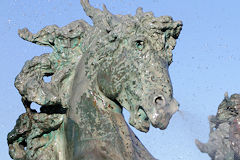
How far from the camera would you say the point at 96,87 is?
441cm

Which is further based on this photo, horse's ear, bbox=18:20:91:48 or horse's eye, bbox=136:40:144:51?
horse's ear, bbox=18:20:91:48

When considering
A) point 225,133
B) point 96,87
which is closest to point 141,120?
point 96,87

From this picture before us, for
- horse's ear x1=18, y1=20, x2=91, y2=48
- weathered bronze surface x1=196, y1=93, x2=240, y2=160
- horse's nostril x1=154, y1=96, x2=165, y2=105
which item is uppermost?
horse's ear x1=18, y1=20, x2=91, y2=48

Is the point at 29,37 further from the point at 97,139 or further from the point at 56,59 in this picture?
the point at 97,139

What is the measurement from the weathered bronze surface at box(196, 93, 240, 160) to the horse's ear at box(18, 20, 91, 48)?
143 inches

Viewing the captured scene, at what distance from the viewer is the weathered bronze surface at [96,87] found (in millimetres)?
4137

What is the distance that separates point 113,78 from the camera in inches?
167

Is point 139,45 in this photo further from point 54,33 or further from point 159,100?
point 54,33

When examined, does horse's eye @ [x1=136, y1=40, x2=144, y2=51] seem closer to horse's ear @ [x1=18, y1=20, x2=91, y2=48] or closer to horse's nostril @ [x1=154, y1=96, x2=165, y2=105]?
horse's nostril @ [x1=154, y1=96, x2=165, y2=105]

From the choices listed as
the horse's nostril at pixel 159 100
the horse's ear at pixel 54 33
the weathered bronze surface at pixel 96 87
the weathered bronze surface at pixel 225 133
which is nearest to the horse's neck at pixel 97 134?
the weathered bronze surface at pixel 96 87

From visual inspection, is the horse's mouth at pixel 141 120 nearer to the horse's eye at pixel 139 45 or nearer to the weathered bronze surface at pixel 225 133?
the horse's eye at pixel 139 45

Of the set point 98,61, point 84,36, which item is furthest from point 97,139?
point 84,36

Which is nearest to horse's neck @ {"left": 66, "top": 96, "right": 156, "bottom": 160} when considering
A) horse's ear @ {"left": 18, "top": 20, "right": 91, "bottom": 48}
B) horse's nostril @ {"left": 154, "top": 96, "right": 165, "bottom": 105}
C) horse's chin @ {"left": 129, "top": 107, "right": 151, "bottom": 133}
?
horse's chin @ {"left": 129, "top": 107, "right": 151, "bottom": 133}

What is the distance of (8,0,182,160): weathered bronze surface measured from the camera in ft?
13.6
